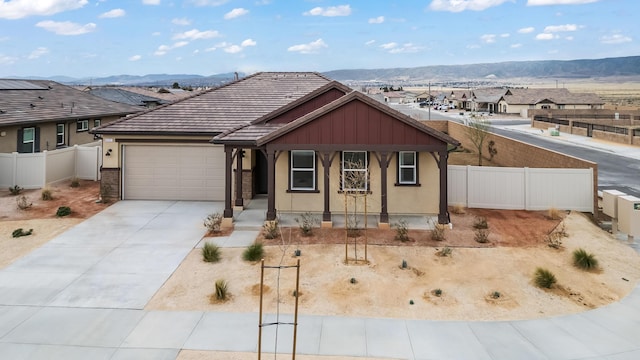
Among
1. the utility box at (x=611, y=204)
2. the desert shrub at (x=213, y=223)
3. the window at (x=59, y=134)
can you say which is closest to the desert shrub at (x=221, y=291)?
the desert shrub at (x=213, y=223)

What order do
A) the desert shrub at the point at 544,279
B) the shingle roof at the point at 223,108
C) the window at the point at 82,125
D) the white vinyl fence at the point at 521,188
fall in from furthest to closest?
the window at the point at 82,125, the shingle roof at the point at 223,108, the white vinyl fence at the point at 521,188, the desert shrub at the point at 544,279

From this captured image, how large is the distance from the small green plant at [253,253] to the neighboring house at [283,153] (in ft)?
9.64

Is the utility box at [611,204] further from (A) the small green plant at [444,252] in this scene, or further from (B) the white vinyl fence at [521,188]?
(A) the small green plant at [444,252]

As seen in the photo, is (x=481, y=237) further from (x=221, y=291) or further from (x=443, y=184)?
(x=221, y=291)

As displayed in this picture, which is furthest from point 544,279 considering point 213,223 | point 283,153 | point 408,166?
point 213,223

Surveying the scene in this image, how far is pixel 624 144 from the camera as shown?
1558 inches

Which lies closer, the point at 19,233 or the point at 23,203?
the point at 19,233

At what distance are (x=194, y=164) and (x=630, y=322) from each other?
17055 mm

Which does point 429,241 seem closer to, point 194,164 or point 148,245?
point 148,245

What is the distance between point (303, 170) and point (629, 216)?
1159cm

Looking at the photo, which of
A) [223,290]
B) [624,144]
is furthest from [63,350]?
[624,144]

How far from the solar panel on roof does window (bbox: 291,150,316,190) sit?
2294 centimetres

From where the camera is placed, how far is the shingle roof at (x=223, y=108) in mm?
19812

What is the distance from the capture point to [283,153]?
17469 mm
